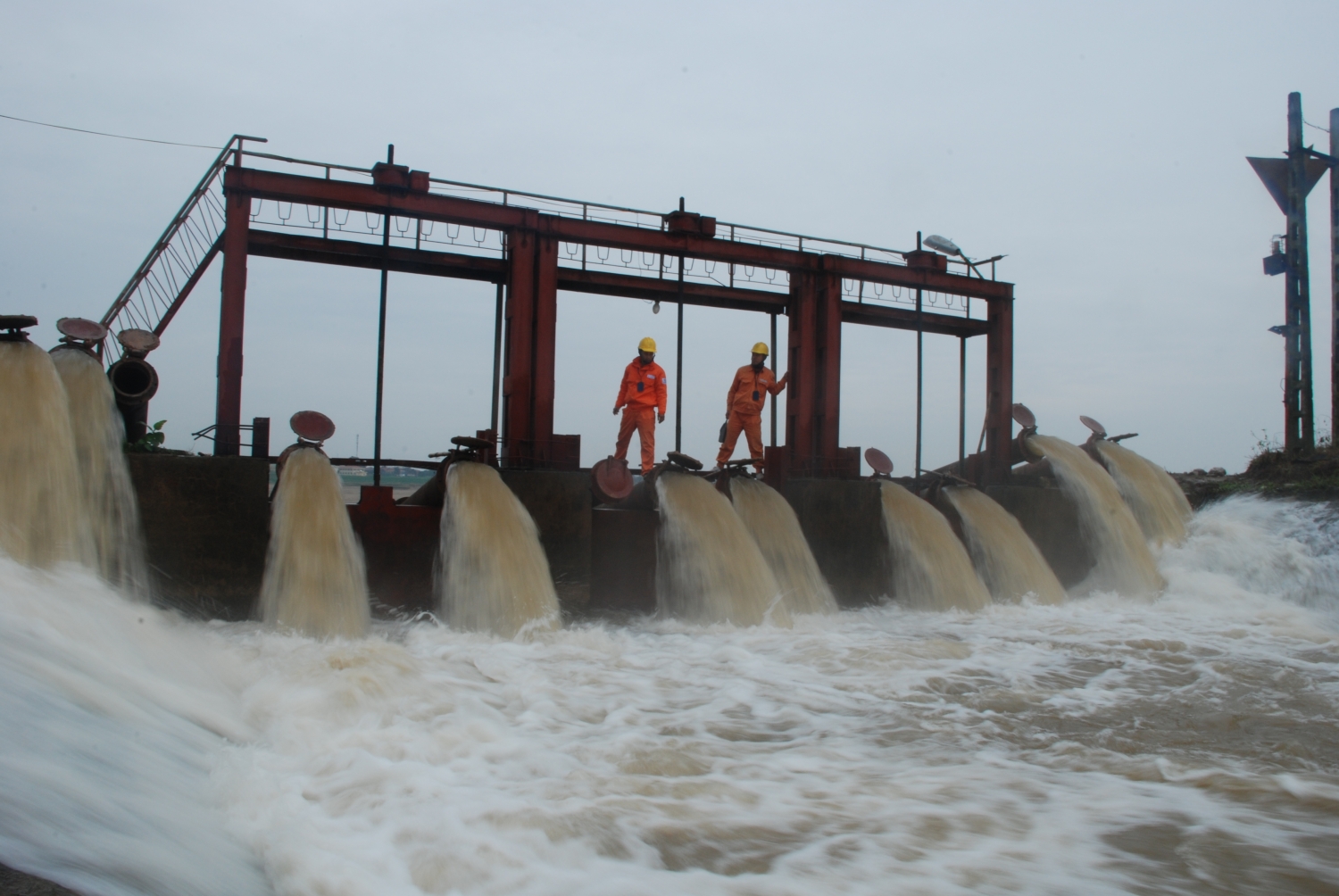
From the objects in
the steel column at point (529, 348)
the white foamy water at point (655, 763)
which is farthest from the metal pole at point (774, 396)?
the white foamy water at point (655, 763)

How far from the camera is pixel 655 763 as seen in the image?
440 centimetres

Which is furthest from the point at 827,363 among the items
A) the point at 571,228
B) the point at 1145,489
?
the point at 1145,489

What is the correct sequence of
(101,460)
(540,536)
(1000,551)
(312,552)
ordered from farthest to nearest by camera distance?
(1000,551), (540,536), (312,552), (101,460)

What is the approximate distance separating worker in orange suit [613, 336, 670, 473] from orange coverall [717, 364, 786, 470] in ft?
4.95

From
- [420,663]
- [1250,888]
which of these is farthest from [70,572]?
[1250,888]

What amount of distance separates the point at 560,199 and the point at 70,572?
741cm

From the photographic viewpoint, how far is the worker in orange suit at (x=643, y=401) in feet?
37.9

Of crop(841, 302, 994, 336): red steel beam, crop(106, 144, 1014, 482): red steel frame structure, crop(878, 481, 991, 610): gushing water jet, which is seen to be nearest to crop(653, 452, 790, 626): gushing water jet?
crop(106, 144, 1014, 482): red steel frame structure

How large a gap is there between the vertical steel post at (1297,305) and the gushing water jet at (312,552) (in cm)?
1639

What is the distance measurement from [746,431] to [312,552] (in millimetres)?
6942

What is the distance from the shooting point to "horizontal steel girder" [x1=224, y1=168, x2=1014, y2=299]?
9.97 metres

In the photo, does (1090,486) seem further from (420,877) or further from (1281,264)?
(420,877)

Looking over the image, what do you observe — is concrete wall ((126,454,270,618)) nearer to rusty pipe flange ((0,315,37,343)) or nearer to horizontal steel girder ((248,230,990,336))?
rusty pipe flange ((0,315,37,343))

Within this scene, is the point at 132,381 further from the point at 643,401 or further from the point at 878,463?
the point at 878,463
